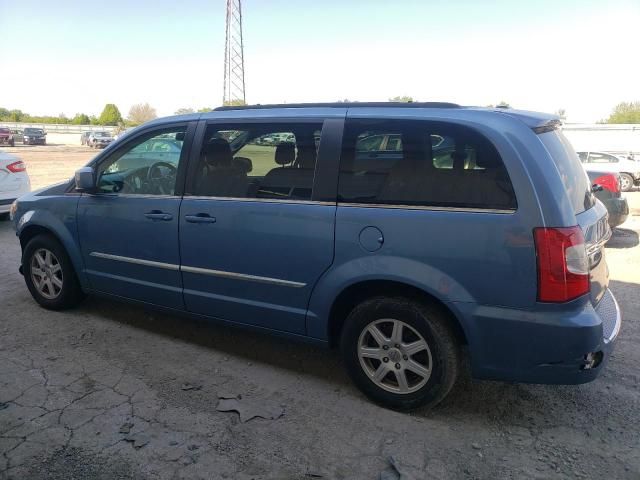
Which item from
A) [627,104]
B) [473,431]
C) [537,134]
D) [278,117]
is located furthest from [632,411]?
[627,104]

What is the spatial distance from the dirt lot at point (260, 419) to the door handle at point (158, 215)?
3.35 ft

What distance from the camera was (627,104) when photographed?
51469 mm

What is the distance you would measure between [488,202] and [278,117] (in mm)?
1508

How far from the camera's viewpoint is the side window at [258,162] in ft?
10.5

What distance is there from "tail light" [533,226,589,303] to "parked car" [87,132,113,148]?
45.0m

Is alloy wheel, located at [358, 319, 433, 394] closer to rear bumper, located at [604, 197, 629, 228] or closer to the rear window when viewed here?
the rear window

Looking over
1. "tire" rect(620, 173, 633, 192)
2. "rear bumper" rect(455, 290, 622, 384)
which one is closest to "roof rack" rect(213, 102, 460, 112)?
"rear bumper" rect(455, 290, 622, 384)

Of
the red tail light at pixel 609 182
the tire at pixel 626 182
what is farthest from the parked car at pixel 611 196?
the tire at pixel 626 182

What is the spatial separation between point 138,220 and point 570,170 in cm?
296

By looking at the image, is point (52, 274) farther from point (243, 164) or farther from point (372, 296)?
point (372, 296)

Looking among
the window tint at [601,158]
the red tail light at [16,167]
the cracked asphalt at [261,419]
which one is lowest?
the cracked asphalt at [261,419]

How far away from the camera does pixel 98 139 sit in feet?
144

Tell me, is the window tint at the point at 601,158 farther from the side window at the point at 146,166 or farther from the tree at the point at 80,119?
the tree at the point at 80,119

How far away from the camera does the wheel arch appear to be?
9.27 ft
